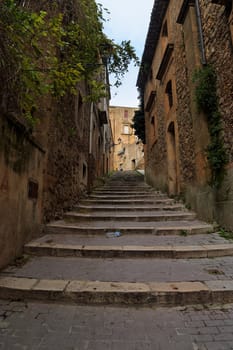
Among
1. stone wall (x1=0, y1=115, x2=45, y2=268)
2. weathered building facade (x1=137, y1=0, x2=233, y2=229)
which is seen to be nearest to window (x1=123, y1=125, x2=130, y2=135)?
weathered building facade (x1=137, y1=0, x2=233, y2=229)

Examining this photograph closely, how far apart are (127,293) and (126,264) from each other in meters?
0.76

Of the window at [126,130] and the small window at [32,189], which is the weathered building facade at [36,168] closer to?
the small window at [32,189]

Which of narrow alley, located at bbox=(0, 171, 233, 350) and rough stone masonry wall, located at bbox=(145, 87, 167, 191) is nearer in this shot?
narrow alley, located at bbox=(0, 171, 233, 350)

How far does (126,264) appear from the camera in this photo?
2703 millimetres

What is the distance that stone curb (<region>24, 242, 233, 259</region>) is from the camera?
295 centimetres

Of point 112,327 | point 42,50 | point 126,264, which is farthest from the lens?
point 42,50

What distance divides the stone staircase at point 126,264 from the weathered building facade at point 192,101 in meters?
0.85

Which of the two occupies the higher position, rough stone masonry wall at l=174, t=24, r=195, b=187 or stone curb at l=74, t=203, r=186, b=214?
rough stone masonry wall at l=174, t=24, r=195, b=187

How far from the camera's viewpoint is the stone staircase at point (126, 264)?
77.0 inches

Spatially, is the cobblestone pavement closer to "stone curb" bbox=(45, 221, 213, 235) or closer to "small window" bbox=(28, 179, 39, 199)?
"small window" bbox=(28, 179, 39, 199)

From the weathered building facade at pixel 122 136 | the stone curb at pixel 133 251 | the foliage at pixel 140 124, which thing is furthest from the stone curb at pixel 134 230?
the weathered building facade at pixel 122 136

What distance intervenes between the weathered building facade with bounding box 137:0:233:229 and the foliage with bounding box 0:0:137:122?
1.27m

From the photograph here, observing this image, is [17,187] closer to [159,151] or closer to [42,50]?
[42,50]

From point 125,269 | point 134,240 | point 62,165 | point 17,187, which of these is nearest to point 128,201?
point 62,165
